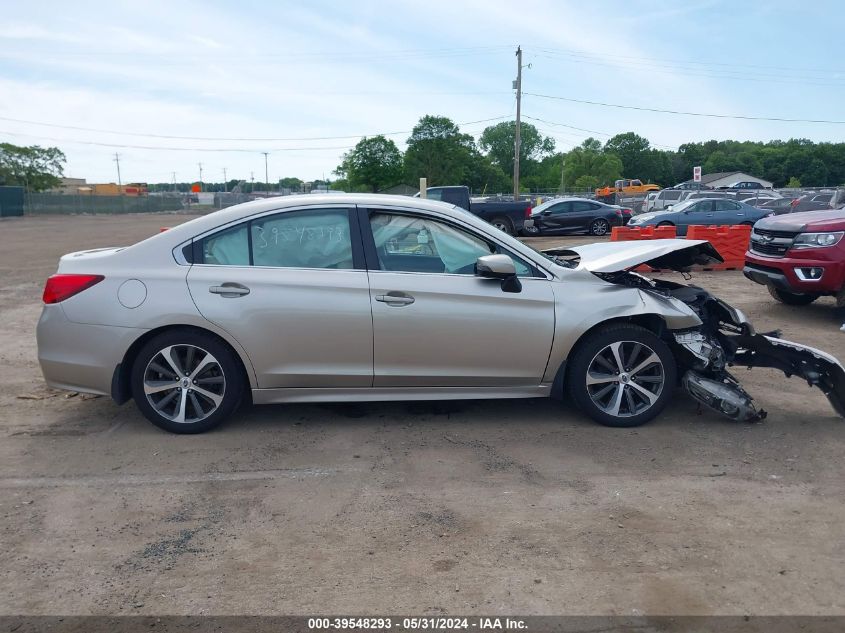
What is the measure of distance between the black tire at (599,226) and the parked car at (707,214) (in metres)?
1.90

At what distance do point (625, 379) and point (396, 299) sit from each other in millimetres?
1693

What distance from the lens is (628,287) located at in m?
5.00

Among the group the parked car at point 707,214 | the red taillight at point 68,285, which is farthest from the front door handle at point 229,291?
the parked car at point 707,214

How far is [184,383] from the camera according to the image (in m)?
4.76

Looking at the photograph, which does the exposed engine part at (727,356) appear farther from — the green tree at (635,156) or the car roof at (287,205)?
the green tree at (635,156)

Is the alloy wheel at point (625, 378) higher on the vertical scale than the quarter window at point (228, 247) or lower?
lower

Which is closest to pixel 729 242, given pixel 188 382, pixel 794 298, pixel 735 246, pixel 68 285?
pixel 735 246

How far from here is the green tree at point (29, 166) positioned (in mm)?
86375

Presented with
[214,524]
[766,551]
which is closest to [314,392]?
[214,524]

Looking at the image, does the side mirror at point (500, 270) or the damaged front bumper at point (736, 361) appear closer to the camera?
the side mirror at point (500, 270)

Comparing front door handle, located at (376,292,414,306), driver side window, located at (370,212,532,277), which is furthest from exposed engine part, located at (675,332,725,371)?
front door handle, located at (376,292,414,306)

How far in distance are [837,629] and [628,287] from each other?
2680mm

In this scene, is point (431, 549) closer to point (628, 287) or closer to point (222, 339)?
point (222, 339)

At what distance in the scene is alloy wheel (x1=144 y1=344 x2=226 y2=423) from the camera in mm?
4711
